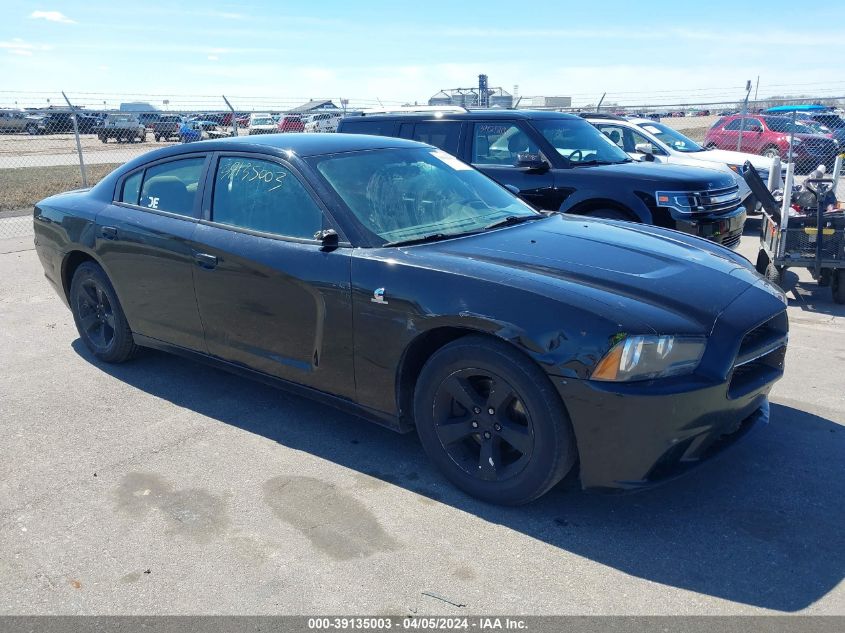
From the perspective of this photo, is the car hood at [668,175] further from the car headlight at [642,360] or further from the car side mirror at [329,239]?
the car headlight at [642,360]

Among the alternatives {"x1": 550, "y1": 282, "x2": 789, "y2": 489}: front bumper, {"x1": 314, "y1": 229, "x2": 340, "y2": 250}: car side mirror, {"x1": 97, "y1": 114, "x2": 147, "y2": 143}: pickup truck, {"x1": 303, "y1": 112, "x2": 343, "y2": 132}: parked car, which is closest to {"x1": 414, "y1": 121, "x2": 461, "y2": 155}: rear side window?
{"x1": 314, "y1": 229, "x2": 340, "y2": 250}: car side mirror

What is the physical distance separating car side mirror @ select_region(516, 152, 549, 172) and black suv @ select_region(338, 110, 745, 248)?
10 mm

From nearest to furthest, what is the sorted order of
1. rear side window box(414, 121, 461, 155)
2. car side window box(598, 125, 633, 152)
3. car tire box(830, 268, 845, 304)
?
1. car tire box(830, 268, 845, 304)
2. rear side window box(414, 121, 461, 155)
3. car side window box(598, 125, 633, 152)

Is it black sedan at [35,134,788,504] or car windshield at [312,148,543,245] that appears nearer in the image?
black sedan at [35,134,788,504]

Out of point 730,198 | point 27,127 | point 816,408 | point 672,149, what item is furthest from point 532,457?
point 27,127

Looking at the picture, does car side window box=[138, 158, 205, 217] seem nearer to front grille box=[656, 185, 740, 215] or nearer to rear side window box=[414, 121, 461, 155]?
rear side window box=[414, 121, 461, 155]

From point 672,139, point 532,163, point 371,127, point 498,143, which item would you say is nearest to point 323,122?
point 672,139

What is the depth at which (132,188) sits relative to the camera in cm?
502

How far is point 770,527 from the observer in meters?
3.23

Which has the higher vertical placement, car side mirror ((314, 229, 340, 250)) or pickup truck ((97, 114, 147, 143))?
car side mirror ((314, 229, 340, 250))

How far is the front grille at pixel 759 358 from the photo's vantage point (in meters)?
3.26

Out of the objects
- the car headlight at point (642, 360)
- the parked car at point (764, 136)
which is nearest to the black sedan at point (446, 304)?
the car headlight at point (642, 360)

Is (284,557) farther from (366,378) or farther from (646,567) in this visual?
(646,567)

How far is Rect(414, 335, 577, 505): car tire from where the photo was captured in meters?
3.11
